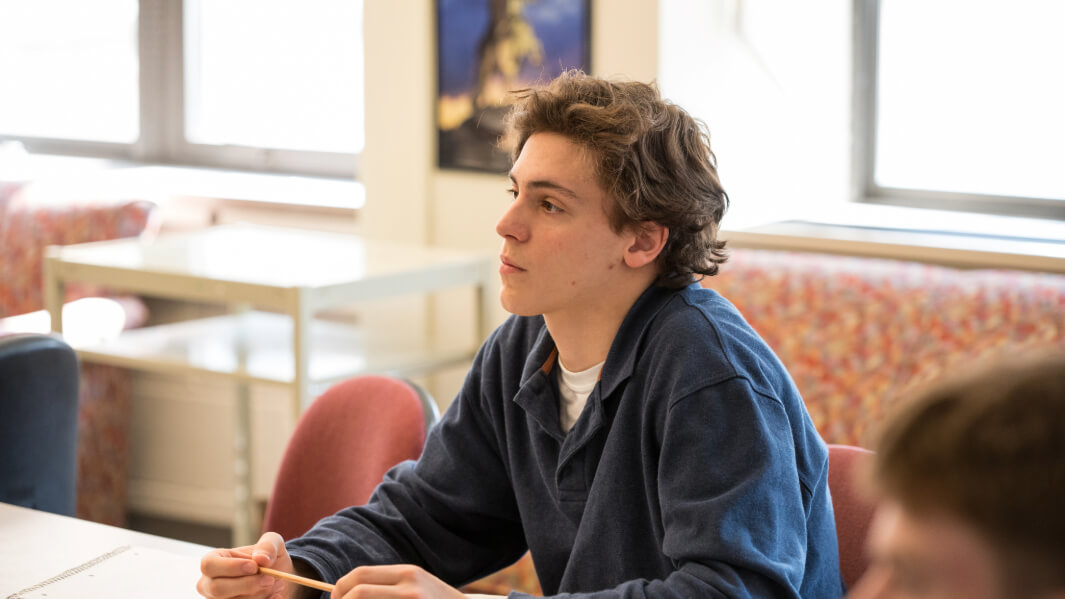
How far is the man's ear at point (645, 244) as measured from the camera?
1.31 meters

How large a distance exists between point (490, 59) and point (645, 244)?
5.44 feet

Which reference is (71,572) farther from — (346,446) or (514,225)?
(514,225)

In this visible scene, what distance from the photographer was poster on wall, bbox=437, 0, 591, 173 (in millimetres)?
2762

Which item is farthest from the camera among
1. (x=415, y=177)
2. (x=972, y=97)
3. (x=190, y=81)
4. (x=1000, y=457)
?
(x=190, y=81)

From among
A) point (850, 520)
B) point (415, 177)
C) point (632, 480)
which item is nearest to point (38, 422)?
point (632, 480)

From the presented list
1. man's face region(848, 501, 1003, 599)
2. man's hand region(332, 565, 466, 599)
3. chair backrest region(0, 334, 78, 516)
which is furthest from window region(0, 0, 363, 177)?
man's face region(848, 501, 1003, 599)

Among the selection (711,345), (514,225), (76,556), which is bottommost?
(76,556)

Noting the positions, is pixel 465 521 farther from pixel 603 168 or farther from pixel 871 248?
pixel 871 248

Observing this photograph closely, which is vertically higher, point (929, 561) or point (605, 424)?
point (929, 561)

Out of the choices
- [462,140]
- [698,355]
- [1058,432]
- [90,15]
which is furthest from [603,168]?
[90,15]

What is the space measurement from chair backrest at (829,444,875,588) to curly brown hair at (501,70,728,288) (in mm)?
272

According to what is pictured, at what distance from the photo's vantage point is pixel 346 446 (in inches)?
66.8

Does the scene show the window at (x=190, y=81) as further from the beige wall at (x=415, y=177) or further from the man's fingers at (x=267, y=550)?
the man's fingers at (x=267, y=550)

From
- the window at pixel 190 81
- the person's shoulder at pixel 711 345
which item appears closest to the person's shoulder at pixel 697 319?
the person's shoulder at pixel 711 345
